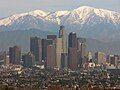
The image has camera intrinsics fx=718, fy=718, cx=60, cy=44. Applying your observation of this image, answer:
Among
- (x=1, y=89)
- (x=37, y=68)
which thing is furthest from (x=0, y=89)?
(x=37, y=68)

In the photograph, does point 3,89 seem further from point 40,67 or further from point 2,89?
point 40,67

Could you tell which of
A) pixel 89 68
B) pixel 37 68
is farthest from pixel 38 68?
pixel 89 68

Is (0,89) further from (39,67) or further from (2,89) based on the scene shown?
(39,67)

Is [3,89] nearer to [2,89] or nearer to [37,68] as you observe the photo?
[2,89]

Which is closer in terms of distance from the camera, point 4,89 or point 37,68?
point 4,89

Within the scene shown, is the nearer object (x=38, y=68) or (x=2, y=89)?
(x=2, y=89)

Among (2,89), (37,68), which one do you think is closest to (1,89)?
(2,89)

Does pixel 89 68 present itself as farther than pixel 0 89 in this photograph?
Yes
